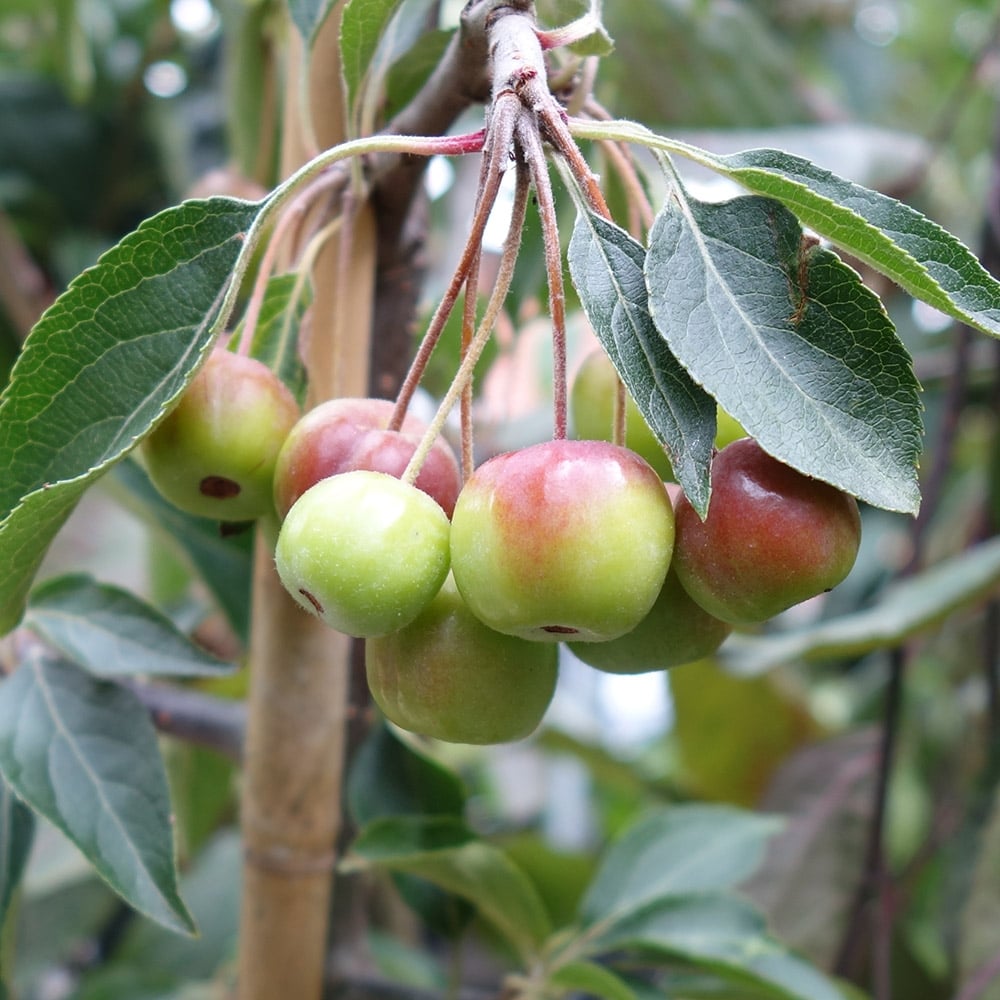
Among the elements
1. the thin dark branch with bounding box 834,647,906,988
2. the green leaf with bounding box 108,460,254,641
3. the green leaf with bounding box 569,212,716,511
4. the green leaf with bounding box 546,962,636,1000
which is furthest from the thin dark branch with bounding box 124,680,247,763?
the thin dark branch with bounding box 834,647,906,988

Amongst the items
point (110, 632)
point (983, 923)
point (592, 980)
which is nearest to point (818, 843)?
point (983, 923)

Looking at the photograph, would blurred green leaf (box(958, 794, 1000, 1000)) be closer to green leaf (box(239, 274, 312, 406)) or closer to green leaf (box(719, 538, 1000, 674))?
green leaf (box(719, 538, 1000, 674))

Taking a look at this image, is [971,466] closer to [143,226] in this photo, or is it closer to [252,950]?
[252,950]

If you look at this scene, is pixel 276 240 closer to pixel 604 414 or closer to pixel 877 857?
pixel 604 414

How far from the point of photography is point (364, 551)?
405 mm

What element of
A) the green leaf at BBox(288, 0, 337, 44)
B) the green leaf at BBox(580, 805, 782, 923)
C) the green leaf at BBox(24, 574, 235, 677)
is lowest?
the green leaf at BBox(580, 805, 782, 923)

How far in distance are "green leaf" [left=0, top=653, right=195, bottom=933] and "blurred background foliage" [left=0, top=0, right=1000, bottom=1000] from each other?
0.66 feet

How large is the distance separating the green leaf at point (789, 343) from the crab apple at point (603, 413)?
9 cm

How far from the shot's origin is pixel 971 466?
1.87m

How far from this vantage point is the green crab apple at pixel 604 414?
532 mm

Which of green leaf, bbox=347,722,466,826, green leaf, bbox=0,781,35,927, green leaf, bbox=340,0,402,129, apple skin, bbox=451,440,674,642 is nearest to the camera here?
apple skin, bbox=451,440,674,642

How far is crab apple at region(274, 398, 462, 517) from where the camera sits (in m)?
0.46

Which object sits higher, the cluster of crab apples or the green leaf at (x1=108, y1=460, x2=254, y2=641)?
the cluster of crab apples

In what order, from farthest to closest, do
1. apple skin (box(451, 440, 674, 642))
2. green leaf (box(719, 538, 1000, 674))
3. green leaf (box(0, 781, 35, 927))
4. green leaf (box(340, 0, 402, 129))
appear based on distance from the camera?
1. green leaf (box(719, 538, 1000, 674))
2. green leaf (box(0, 781, 35, 927))
3. green leaf (box(340, 0, 402, 129))
4. apple skin (box(451, 440, 674, 642))
